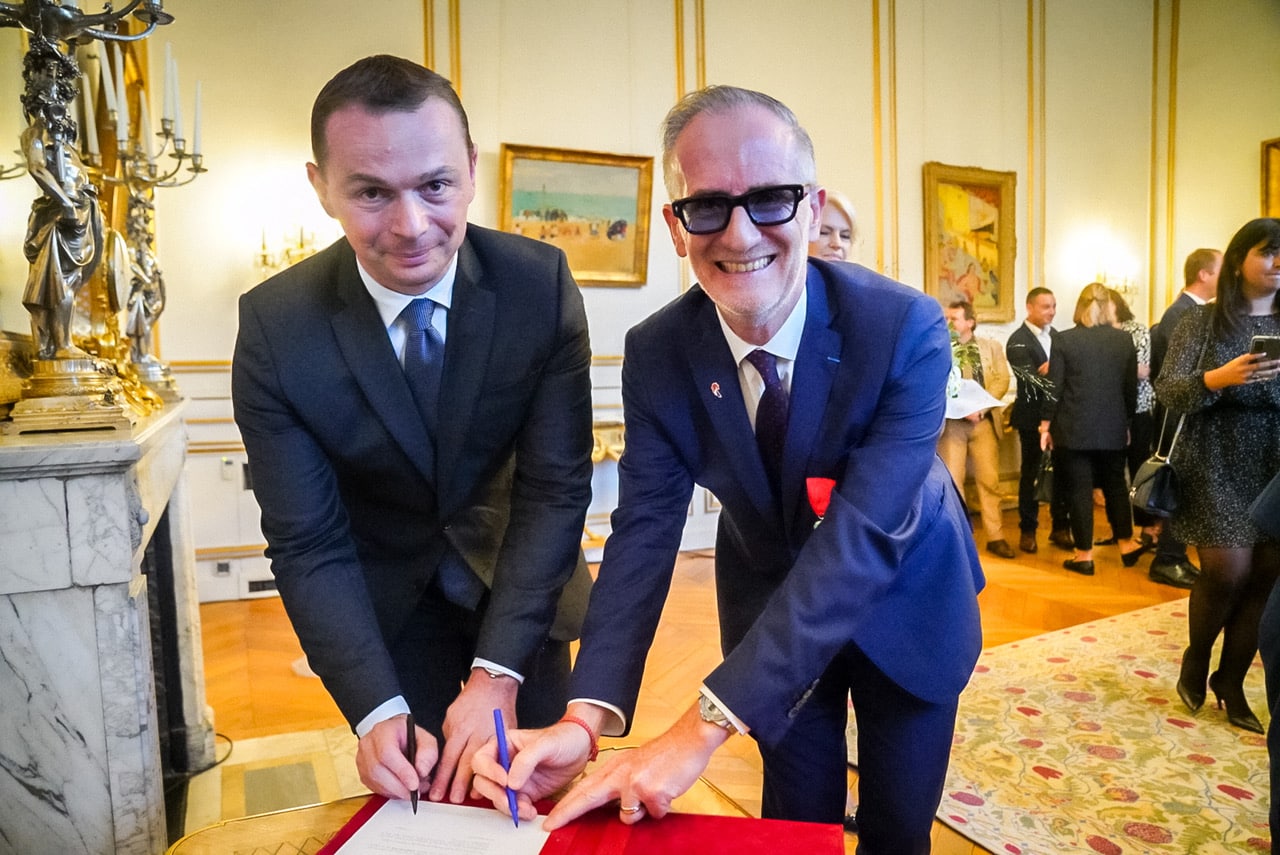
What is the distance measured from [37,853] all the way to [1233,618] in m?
3.43

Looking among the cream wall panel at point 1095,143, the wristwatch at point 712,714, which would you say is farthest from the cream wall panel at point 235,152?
the cream wall panel at point 1095,143

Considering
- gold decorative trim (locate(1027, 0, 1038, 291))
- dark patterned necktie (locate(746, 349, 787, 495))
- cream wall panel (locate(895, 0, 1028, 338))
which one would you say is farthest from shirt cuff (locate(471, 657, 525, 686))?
gold decorative trim (locate(1027, 0, 1038, 291))

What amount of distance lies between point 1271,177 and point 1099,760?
6.61m

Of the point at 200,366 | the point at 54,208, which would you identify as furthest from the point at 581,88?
the point at 54,208

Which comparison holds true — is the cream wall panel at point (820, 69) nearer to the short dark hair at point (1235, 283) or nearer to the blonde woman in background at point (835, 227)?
the short dark hair at point (1235, 283)

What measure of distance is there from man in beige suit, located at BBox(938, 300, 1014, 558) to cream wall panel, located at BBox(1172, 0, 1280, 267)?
3420 mm

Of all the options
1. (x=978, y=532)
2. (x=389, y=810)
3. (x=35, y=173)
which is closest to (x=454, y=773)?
(x=389, y=810)

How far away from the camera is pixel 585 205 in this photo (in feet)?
18.0

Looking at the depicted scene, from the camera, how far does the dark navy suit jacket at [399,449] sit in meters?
1.30

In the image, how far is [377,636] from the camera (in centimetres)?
131

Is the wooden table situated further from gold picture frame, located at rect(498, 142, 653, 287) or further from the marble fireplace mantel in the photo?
gold picture frame, located at rect(498, 142, 653, 287)

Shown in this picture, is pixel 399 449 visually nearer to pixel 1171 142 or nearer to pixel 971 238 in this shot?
pixel 971 238

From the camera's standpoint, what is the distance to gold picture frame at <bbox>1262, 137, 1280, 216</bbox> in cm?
707

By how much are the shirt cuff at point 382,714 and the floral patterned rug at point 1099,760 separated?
5.93 ft
